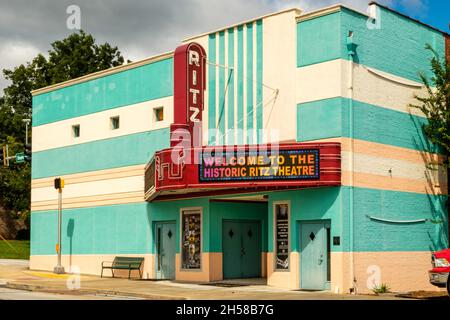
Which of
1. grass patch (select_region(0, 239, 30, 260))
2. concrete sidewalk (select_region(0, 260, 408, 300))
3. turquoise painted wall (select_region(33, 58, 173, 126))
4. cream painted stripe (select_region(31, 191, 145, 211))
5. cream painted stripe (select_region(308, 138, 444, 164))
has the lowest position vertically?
grass patch (select_region(0, 239, 30, 260))

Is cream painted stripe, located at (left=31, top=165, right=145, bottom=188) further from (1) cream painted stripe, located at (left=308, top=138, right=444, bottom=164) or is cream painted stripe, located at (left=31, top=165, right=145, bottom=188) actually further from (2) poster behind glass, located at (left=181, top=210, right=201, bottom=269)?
(1) cream painted stripe, located at (left=308, top=138, right=444, bottom=164)

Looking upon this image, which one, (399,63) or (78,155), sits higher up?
(399,63)

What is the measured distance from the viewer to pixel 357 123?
1037 inches

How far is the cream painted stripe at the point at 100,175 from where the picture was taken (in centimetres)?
3344

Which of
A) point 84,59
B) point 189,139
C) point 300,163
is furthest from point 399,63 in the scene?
point 84,59

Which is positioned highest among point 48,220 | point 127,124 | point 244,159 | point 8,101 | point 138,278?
point 8,101

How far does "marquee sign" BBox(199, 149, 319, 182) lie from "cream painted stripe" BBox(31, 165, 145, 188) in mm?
7404

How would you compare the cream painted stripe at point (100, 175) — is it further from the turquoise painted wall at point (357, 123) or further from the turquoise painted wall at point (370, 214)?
the turquoise painted wall at point (357, 123)

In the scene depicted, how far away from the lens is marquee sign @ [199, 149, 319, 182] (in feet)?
83.3

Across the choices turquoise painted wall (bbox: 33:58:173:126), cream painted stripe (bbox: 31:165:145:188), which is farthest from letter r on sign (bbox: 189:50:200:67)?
cream painted stripe (bbox: 31:165:145:188)

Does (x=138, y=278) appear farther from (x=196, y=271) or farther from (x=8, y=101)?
(x=8, y=101)

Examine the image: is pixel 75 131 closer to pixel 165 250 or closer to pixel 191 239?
pixel 165 250
